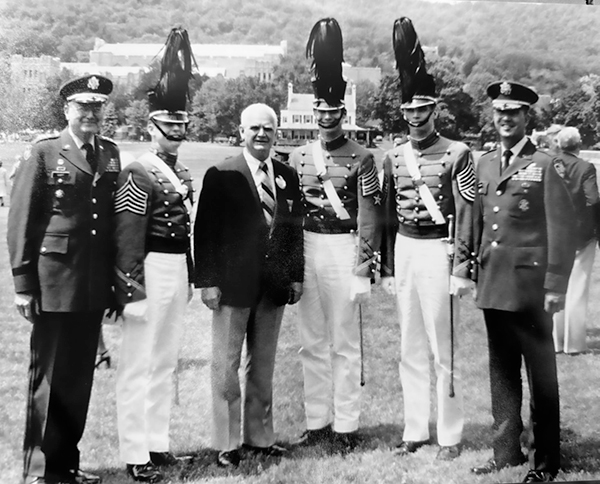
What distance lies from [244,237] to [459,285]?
1.22m

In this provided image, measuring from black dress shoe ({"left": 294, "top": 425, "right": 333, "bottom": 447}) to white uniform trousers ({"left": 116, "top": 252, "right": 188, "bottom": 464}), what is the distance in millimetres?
788

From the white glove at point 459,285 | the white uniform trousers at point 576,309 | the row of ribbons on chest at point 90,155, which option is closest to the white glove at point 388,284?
the white glove at point 459,285

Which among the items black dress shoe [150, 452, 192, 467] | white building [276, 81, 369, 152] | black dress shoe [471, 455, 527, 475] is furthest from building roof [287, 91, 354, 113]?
black dress shoe [471, 455, 527, 475]

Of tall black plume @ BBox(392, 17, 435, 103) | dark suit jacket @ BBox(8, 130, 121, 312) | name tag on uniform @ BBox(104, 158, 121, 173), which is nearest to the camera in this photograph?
dark suit jacket @ BBox(8, 130, 121, 312)

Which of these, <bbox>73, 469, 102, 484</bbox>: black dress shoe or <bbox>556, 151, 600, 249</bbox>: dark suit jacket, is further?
<bbox>556, 151, 600, 249</bbox>: dark suit jacket

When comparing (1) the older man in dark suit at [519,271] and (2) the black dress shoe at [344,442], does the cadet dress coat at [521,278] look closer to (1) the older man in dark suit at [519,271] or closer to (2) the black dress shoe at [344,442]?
(1) the older man in dark suit at [519,271]

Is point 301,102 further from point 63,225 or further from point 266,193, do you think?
point 63,225

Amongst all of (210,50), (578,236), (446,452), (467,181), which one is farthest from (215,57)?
(446,452)

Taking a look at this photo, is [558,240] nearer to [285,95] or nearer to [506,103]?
[506,103]

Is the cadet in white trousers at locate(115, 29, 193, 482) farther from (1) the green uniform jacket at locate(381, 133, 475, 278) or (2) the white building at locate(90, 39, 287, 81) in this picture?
(1) the green uniform jacket at locate(381, 133, 475, 278)

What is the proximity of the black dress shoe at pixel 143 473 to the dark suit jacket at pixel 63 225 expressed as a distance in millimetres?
876

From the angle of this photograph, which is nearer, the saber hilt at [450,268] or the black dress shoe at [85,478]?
the black dress shoe at [85,478]

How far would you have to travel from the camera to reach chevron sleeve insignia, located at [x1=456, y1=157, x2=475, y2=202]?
156 inches

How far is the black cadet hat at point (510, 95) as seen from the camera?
4238mm
